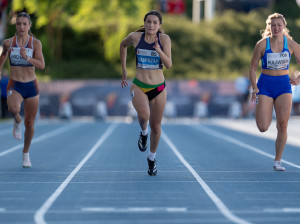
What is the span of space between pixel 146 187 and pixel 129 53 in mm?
44091

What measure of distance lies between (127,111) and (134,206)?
2751cm

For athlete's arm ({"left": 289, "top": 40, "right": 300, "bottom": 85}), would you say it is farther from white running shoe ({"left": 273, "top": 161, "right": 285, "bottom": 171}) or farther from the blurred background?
the blurred background

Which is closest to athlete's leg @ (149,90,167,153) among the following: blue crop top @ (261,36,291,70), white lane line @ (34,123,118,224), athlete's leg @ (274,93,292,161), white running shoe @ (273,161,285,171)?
white lane line @ (34,123,118,224)

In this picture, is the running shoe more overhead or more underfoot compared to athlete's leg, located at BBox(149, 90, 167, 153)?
more underfoot

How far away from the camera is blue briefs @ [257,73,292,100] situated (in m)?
9.74

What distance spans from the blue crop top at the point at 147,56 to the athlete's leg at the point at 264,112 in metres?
1.70

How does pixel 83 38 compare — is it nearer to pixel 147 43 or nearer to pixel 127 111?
pixel 127 111

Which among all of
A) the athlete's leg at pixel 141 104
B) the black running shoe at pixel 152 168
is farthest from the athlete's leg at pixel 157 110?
the black running shoe at pixel 152 168

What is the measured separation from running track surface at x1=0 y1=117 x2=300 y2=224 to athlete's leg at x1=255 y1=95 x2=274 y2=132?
0.67 meters

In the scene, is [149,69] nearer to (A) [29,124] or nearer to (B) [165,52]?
(B) [165,52]

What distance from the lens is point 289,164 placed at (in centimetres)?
1118

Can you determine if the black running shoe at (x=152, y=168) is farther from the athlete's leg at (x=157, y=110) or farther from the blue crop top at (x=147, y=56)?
the blue crop top at (x=147, y=56)

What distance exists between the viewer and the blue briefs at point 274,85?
9742 millimetres

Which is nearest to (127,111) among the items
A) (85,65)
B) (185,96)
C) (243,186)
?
(185,96)
